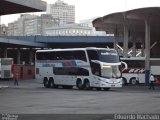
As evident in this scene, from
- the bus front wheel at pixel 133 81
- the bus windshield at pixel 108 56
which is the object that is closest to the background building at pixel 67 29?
the bus front wheel at pixel 133 81

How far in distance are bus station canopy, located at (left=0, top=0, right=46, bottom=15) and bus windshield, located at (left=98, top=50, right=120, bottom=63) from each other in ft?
28.0

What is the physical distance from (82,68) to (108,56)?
2.65 metres

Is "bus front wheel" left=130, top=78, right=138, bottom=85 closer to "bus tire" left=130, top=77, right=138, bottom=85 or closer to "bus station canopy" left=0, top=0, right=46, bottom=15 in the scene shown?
"bus tire" left=130, top=77, right=138, bottom=85

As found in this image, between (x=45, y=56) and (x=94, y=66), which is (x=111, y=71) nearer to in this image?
(x=94, y=66)

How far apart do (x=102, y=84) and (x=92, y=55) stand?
259 cm

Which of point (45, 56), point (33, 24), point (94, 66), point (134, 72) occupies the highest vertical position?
point (33, 24)

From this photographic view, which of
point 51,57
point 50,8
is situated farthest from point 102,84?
point 50,8

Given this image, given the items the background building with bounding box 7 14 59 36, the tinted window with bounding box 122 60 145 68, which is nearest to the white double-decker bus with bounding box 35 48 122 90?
the tinted window with bounding box 122 60 145 68

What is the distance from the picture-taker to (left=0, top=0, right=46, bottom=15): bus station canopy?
28.6 meters

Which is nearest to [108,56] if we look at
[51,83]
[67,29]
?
[51,83]

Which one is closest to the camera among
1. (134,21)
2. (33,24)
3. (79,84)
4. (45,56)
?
(79,84)

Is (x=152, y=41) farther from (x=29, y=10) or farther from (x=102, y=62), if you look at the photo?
(x=29, y=10)

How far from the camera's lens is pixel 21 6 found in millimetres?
29844

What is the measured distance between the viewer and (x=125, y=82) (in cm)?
5438
